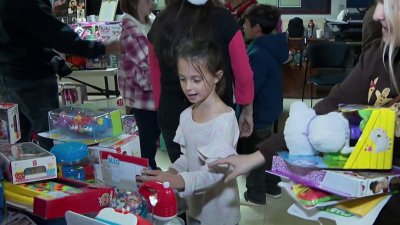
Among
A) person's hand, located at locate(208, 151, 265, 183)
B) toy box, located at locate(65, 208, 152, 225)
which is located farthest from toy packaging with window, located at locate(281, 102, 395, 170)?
toy box, located at locate(65, 208, 152, 225)

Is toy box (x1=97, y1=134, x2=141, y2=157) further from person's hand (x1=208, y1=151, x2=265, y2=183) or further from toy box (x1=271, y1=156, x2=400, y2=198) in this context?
toy box (x1=271, y1=156, x2=400, y2=198)

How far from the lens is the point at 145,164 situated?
116 cm

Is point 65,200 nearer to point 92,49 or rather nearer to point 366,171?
point 366,171

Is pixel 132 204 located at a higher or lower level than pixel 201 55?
lower

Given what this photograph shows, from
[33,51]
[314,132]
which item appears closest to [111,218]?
[314,132]

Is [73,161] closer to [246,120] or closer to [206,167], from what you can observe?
[206,167]

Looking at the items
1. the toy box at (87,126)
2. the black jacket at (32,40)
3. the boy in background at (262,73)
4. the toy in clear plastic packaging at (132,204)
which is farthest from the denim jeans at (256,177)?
the toy in clear plastic packaging at (132,204)

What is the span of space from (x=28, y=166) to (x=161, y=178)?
383 millimetres

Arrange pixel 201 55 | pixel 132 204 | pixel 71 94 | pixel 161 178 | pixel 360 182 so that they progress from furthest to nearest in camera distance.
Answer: pixel 71 94 → pixel 201 55 → pixel 161 178 → pixel 132 204 → pixel 360 182

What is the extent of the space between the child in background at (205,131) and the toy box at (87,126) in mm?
239

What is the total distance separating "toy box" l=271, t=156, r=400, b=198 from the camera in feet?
2.81

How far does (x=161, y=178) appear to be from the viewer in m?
1.15

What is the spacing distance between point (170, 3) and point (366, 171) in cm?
99

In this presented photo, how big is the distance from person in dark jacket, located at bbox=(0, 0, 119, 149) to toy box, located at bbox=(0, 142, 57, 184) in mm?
790
